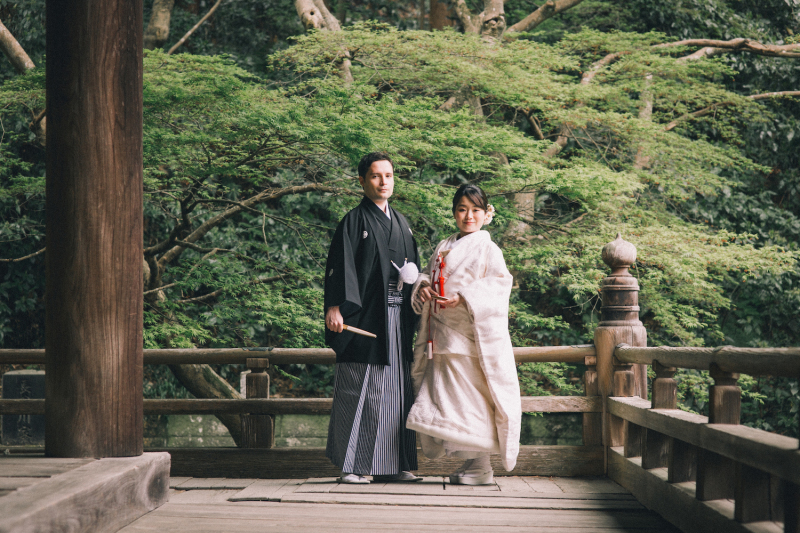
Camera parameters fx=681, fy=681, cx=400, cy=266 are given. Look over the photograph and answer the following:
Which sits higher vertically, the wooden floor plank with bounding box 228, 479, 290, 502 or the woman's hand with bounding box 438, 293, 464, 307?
the woman's hand with bounding box 438, 293, 464, 307

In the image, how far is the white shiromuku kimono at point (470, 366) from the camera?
10.1 feet

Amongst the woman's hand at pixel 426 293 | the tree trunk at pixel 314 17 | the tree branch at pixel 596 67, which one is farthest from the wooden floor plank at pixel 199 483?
the tree branch at pixel 596 67

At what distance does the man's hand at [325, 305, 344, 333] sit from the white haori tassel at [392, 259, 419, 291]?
1.12 feet

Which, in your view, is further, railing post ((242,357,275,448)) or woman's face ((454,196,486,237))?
railing post ((242,357,275,448))

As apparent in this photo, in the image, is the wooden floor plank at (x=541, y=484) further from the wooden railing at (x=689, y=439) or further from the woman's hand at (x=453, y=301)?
the woman's hand at (x=453, y=301)

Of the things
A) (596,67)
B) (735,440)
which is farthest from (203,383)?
(735,440)

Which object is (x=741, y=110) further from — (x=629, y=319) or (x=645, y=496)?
(x=645, y=496)

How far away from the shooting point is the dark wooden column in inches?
93.9

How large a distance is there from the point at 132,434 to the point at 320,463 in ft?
4.43

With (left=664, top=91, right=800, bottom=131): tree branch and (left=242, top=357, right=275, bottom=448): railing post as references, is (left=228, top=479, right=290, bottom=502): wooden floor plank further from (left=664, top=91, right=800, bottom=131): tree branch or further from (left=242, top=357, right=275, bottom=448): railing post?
(left=664, top=91, right=800, bottom=131): tree branch

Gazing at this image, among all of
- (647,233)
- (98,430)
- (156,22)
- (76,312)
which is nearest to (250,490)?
(98,430)

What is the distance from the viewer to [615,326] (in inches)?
141

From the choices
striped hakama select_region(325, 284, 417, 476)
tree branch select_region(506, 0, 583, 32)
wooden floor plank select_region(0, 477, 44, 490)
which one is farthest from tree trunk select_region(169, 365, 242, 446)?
tree branch select_region(506, 0, 583, 32)

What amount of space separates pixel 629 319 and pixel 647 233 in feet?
6.31
